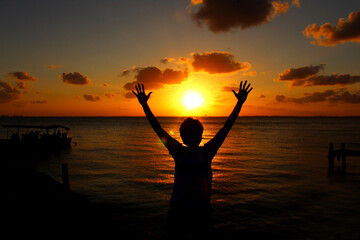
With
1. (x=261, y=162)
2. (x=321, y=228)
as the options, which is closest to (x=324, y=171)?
(x=261, y=162)

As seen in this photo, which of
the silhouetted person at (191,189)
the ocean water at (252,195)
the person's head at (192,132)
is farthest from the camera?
the ocean water at (252,195)

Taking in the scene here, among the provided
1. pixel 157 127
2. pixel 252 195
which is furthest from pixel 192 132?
pixel 252 195

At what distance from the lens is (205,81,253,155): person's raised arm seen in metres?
3.17

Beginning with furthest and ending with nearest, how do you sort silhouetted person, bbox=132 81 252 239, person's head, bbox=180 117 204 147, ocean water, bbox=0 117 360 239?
ocean water, bbox=0 117 360 239
person's head, bbox=180 117 204 147
silhouetted person, bbox=132 81 252 239

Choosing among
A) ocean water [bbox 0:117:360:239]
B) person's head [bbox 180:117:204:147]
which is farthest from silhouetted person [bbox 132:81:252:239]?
ocean water [bbox 0:117:360:239]

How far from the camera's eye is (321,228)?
1148 centimetres

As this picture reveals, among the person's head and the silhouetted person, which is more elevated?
the person's head

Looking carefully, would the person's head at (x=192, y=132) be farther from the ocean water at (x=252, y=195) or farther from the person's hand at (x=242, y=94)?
the ocean water at (x=252, y=195)

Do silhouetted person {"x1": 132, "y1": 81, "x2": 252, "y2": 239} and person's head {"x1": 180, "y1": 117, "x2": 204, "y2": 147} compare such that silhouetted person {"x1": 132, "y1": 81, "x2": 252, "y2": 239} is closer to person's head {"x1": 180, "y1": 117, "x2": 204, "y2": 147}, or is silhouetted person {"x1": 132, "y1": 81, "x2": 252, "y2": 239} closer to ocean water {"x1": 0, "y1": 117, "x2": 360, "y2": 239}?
person's head {"x1": 180, "y1": 117, "x2": 204, "y2": 147}

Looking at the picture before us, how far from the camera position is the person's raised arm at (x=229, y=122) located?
10.4 feet

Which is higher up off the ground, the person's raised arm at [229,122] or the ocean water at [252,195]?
the person's raised arm at [229,122]

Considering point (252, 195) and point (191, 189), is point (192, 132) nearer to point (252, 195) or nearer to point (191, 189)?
point (191, 189)

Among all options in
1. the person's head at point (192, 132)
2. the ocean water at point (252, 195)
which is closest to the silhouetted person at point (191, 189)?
the person's head at point (192, 132)

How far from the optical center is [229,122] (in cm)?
347
